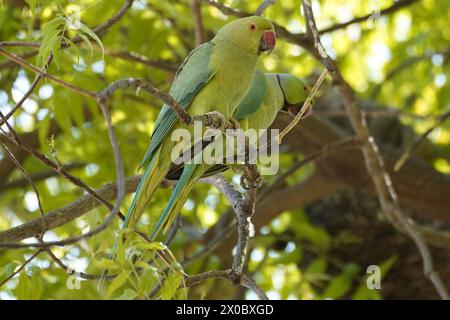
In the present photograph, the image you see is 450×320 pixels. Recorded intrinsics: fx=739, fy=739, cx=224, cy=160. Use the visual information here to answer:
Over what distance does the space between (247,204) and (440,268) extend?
2.86 m

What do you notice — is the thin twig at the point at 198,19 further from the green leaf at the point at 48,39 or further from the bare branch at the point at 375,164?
the green leaf at the point at 48,39

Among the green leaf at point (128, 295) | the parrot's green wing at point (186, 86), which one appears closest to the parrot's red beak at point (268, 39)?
the parrot's green wing at point (186, 86)

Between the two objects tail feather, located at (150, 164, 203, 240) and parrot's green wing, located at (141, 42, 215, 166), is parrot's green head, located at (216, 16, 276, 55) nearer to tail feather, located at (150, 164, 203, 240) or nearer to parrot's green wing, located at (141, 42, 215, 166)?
parrot's green wing, located at (141, 42, 215, 166)

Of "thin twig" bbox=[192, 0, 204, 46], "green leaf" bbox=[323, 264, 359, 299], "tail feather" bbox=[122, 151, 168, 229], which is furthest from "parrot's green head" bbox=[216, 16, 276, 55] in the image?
"green leaf" bbox=[323, 264, 359, 299]

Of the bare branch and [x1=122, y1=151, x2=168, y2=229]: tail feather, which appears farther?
the bare branch

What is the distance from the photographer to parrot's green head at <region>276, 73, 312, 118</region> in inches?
158

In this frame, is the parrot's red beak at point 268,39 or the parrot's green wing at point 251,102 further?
the parrot's green wing at point 251,102

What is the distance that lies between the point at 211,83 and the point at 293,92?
0.77 m

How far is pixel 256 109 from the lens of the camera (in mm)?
3732

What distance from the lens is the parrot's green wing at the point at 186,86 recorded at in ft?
10.7

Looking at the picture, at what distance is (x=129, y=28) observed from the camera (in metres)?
4.95

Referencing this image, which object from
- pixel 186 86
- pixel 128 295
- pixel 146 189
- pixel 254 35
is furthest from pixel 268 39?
pixel 128 295

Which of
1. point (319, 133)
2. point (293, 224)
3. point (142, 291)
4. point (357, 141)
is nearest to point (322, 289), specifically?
point (293, 224)

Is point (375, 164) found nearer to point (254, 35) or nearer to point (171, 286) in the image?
point (254, 35)
